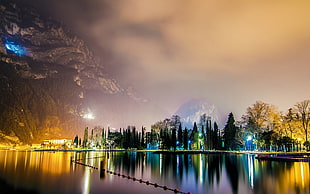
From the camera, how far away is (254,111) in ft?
248

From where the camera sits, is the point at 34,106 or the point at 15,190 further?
the point at 34,106

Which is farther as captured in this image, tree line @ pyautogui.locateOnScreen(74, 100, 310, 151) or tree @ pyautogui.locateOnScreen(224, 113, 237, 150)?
tree @ pyautogui.locateOnScreen(224, 113, 237, 150)

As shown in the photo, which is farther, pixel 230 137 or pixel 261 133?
pixel 230 137

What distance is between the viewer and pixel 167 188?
1717 cm

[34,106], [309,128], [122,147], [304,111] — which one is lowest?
[122,147]

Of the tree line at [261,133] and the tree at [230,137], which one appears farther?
the tree at [230,137]

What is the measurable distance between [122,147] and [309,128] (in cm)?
8937

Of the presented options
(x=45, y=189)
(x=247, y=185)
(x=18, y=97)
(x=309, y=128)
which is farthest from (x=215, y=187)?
(x=18, y=97)

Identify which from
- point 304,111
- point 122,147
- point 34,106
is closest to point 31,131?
point 34,106

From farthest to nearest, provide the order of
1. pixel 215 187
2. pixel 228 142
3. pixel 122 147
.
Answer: pixel 122 147 < pixel 228 142 < pixel 215 187

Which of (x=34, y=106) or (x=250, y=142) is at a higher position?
(x=34, y=106)

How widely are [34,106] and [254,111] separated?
190m

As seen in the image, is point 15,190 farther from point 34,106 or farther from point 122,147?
point 34,106

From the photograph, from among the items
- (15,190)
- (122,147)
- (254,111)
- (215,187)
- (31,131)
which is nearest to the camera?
(15,190)
